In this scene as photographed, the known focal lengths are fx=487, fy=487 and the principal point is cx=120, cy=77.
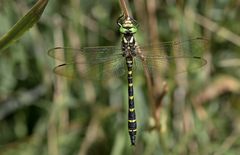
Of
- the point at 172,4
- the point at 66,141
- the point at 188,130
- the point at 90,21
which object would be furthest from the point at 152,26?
the point at 66,141

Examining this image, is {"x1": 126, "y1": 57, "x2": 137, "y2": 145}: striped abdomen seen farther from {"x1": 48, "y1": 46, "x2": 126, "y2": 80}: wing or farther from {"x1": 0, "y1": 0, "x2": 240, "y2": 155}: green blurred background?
{"x1": 0, "y1": 0, "x2": 240, "y2": 155}: green blurred background

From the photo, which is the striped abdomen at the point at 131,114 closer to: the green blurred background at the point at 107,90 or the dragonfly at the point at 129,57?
the dragonfly at the point at 129,57

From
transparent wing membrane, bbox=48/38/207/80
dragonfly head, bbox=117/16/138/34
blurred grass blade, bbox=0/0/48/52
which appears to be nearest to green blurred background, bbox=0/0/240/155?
transparent wing membrane, bbox=48/38/207/80

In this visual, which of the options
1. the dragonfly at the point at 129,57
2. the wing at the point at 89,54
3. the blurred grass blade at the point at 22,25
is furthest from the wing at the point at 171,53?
the blurred grass blade at the point at 22,25

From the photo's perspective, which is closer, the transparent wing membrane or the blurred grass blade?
the blurred grass blade

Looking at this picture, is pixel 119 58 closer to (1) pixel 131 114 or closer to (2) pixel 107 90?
(1) pixel 131 114

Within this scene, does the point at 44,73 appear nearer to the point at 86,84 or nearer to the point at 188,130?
the point at 86,84

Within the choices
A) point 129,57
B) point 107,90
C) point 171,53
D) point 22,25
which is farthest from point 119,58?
point 22,25
